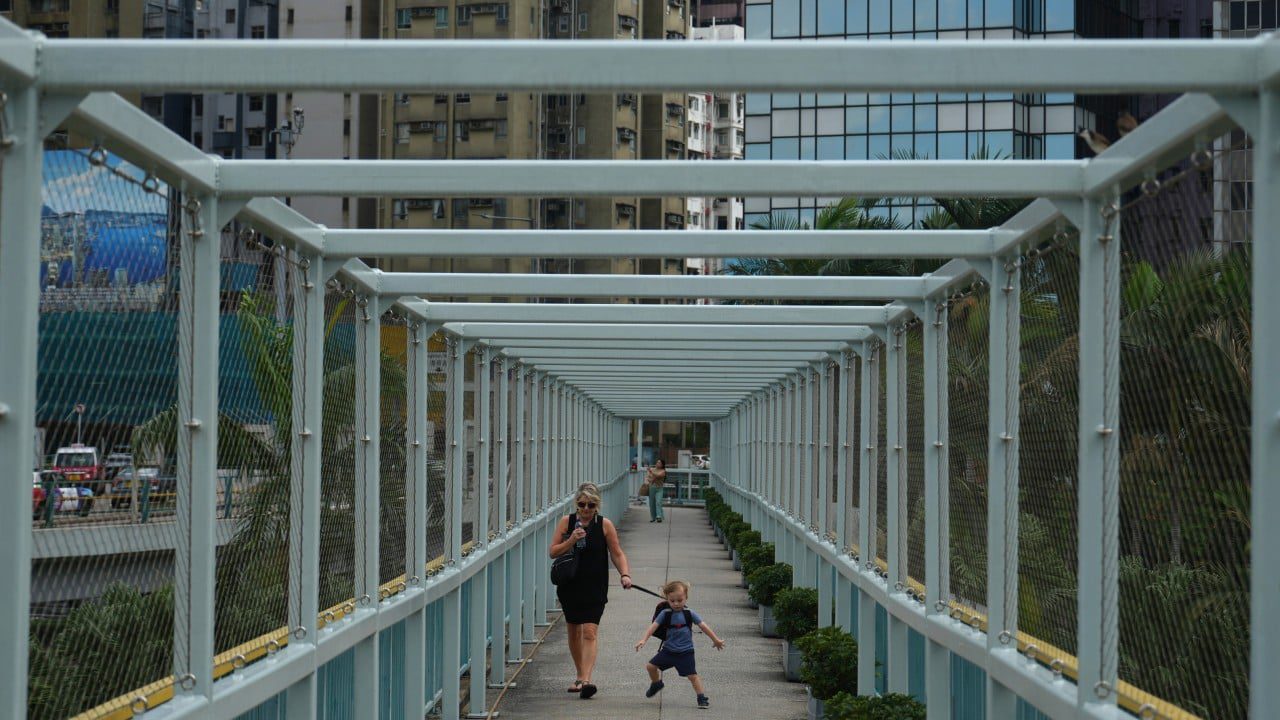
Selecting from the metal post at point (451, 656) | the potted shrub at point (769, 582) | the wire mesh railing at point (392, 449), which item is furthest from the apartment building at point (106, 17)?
the wire mesh railing at point (392, 449)

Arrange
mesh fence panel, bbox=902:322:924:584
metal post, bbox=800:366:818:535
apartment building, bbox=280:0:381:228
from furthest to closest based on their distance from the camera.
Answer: apartment building, bbox=280:0:381:228 → metal post, bbox=800:366:818:535 → mesh fence panel, bbox=902:322:924:584

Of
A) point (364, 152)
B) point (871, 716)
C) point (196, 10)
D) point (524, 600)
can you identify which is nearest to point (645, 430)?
point (364, 152)

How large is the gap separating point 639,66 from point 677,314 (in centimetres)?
711

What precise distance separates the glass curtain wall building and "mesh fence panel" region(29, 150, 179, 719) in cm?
3619

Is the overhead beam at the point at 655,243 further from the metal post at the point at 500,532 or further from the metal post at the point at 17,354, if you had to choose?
the metal post at the point at 500,532

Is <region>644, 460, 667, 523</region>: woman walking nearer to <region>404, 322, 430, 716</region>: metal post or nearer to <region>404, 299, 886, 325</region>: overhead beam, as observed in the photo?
<region>404, 299, 886, 325</region>: overhead beam

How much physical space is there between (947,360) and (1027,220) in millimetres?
2039

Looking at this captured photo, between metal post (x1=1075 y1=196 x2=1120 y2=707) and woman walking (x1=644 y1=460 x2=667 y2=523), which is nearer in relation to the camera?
metal post (x1=1075 y1=196 x2=1120 y2=707)

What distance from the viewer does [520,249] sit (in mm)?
7918

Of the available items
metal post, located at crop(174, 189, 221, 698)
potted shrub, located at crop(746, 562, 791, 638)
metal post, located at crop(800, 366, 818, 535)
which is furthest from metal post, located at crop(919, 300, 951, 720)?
potted shrub, located at crop(746, 562, 791, 638)

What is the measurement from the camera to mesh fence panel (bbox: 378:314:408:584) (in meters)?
8.99

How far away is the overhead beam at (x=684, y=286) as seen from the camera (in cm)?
919

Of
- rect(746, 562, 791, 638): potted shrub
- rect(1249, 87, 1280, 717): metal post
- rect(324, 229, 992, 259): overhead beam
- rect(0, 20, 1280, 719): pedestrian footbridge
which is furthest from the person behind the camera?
rect(746, 562, 791, 638): potted shrub

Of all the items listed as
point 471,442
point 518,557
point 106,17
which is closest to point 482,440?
point 471,442
